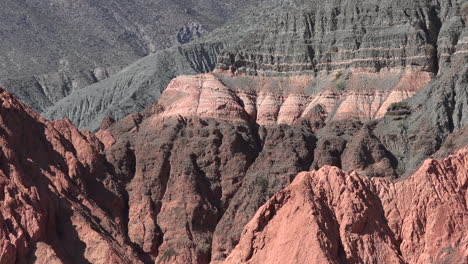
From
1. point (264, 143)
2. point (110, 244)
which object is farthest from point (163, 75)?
point (110, 244)

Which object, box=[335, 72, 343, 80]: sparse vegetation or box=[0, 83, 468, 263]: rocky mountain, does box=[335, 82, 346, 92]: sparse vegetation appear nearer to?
box=[335, 72, 343, 80]: sparse vegetation

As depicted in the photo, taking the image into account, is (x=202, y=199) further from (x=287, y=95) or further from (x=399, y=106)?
(x=287, y=95)

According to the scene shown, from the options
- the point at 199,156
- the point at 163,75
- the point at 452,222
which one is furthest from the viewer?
the point at 163,75

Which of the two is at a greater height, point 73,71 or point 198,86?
point 198,86

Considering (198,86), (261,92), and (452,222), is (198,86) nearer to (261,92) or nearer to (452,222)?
(261,92)

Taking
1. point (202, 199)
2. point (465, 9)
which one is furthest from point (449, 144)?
point (465, 9)

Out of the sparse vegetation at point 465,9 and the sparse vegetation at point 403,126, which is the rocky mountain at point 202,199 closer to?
the sparse vegetation at point 403,126

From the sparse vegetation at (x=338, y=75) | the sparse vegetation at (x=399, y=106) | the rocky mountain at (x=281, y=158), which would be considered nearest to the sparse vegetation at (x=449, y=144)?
the rocky mountain at (x=281, y=158)
